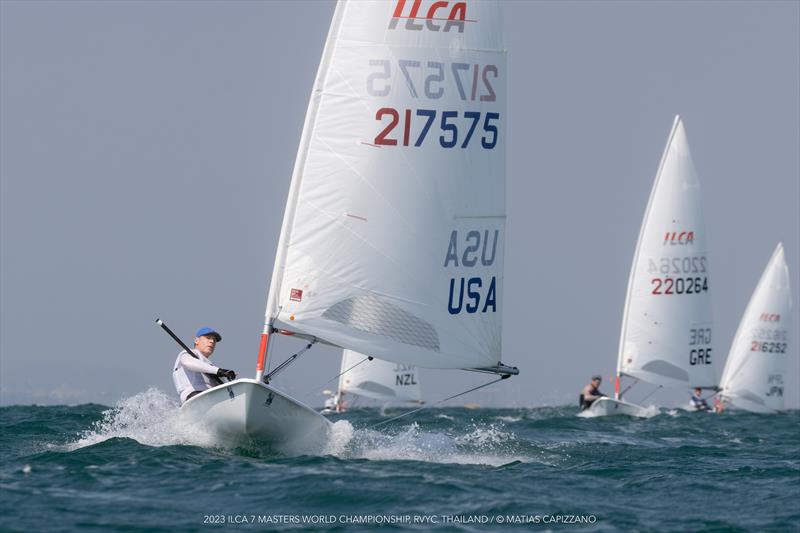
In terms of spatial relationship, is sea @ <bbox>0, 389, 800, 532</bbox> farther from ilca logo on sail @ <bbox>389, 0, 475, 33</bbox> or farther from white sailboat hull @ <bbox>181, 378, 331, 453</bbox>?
ilca logo on sail @ <bbox>389, 0, 475, 33</bbox>

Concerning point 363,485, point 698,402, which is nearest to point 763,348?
point 698,402

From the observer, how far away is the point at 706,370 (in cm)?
3506

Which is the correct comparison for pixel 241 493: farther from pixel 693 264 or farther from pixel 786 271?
pixel 786 271

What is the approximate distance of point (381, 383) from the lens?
39.6 m

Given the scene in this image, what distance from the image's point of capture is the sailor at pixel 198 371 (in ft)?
41.8

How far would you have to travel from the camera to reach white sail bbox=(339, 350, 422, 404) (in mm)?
39250

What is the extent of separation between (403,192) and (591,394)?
1777 centimetres

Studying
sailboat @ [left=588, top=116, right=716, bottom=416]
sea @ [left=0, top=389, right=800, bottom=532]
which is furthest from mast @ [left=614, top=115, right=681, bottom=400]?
sea @ [left=0, top=389, right=800, bottom=532]

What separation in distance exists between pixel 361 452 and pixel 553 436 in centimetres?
800

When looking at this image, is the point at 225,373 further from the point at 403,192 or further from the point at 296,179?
the point at 403,192

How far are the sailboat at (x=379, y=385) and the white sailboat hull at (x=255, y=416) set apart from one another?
26.3 metres

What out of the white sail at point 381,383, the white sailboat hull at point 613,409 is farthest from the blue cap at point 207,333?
the white sail at point 381,383

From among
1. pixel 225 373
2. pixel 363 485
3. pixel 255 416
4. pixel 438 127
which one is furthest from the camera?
pixel 438 127

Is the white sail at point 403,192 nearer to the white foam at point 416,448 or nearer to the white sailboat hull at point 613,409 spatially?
the white foam at point 416,448
